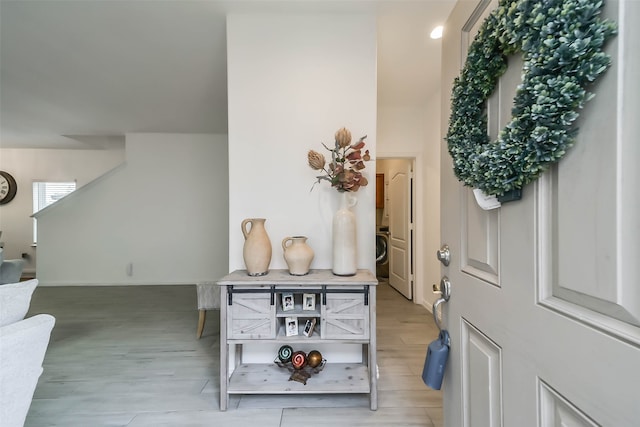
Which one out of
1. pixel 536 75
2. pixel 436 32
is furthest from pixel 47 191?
pixel 536 75

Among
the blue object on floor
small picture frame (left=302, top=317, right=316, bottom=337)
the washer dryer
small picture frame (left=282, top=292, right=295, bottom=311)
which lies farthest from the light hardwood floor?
the washer dryer

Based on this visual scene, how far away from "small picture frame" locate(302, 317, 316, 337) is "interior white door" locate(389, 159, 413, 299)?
2.45 meters

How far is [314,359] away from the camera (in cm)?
177

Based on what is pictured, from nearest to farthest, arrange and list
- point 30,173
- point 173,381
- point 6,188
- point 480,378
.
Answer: point 480,378, point 173,381, point 6,188, point 30,173

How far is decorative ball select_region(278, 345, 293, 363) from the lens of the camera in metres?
1.79

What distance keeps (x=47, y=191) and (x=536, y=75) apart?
8141mm

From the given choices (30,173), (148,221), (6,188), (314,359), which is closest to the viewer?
(314,359)

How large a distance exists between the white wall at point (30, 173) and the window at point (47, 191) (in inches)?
3.4

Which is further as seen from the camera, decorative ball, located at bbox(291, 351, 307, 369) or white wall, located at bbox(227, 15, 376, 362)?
white wall, located at bbox(227, 15, 376, 362)

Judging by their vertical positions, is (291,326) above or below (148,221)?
below

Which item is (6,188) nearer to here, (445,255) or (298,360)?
(298,360)

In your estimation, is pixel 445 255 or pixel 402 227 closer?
pixel 445 255

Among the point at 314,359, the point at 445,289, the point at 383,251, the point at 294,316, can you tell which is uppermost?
the point at 445,289

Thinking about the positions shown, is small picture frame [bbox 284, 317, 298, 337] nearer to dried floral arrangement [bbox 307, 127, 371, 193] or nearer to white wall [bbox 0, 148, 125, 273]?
dried floral arrangement [bbox 307, 127, 371, 193]
